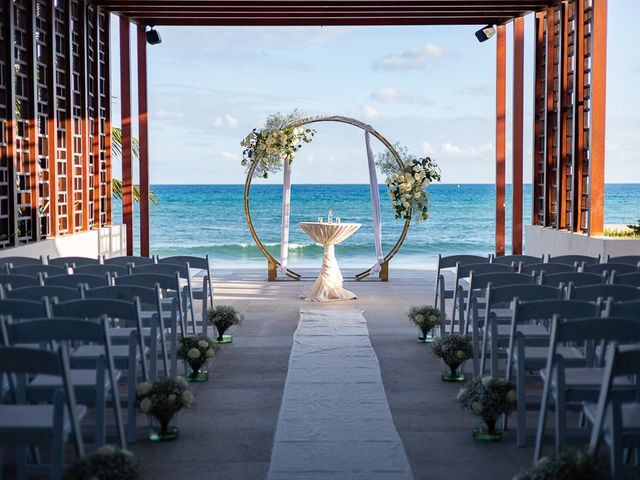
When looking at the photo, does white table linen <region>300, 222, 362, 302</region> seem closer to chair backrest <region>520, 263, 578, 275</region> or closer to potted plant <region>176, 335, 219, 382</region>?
chair backrest <region>520, 263, 578, 275</region>

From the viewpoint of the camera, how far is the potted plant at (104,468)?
3396 millimetres

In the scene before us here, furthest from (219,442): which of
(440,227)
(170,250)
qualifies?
(440,227)

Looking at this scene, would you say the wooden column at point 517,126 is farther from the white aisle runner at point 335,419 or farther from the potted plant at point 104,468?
the potted plant at point 104,468

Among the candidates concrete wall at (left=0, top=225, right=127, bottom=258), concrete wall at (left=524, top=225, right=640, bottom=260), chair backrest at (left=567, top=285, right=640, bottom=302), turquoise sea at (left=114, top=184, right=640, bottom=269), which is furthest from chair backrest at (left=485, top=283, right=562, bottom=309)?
turquoise sea at (left=114, top=184, right=640, bottom=269)

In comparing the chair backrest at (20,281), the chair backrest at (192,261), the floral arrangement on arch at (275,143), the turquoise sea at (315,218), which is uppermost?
the floral arrangement on arch at (275,143)

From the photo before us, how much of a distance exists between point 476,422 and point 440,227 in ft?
112

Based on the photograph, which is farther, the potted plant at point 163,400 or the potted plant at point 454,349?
the potted plant at point 454,349

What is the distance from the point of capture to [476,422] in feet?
17.6

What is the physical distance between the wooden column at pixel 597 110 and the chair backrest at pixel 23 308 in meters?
7.36

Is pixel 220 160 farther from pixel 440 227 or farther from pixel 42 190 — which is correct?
pixel 42 190

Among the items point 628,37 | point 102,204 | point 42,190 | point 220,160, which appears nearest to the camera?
point 42,190

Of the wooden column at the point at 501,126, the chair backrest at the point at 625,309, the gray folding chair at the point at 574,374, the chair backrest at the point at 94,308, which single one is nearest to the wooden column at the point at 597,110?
the wooden column at the point at 501,126

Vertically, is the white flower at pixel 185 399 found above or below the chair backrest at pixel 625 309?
below

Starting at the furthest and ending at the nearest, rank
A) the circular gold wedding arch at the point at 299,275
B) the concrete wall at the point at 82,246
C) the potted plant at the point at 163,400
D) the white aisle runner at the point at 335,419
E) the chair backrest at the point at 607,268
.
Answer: the circular gold wedding arch at the point at 299,275 → the concrete wall at the point at 82,246 → the chair backrest at the point at 607,268 → the potted plant at the point at 163,400 → the white aisle runner at the point at 335,419
